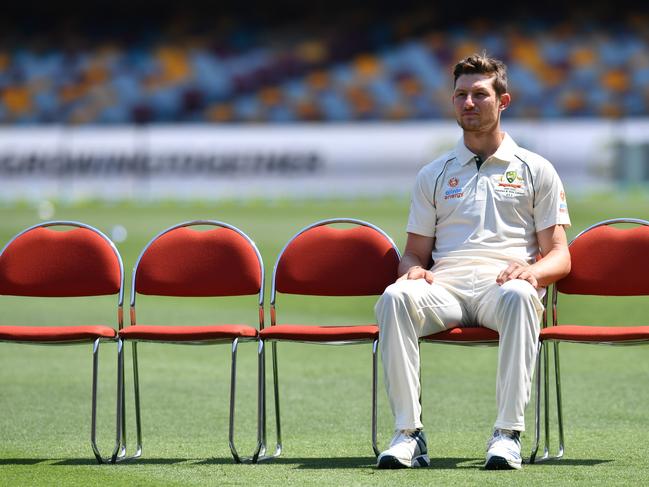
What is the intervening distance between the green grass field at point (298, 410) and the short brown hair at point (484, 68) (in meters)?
1.64

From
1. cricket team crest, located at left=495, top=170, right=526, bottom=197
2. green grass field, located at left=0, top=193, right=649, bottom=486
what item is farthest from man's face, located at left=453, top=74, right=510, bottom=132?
green grass field, located at left=0, top=193, right=649, bottom=486

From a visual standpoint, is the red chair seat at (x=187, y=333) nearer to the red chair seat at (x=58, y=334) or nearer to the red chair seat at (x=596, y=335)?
the red chair seat at (x=58, y=334)

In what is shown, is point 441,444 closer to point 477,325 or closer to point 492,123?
point 477,325

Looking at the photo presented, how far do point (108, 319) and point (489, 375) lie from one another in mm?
3975

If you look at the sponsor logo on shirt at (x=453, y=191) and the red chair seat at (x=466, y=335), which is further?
the sponsor logo on shirt at (x=453, y=191)

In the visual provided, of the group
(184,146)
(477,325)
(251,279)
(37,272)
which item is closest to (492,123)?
(477,325)

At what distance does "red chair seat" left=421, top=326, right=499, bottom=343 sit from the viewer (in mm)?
5305

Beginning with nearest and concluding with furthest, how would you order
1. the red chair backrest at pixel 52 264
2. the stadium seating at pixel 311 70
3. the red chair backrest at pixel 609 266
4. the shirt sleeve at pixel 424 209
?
the shirt sleeve at pixel 424 209, the red chair backrest at pixel 609 266, the red chair backrest at pixel 52 264, the stadium seating at pixel 311 70

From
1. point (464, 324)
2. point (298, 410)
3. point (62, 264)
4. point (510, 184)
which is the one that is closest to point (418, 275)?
point (464, 324)

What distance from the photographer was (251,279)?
6.11 metres

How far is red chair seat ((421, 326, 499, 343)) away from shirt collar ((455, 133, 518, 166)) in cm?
80

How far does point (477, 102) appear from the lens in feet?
18.3

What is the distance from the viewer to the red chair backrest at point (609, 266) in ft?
19.2

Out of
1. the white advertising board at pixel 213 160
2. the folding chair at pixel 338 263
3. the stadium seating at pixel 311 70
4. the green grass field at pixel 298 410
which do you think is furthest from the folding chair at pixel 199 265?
the stadium seating at pixel 311 70
